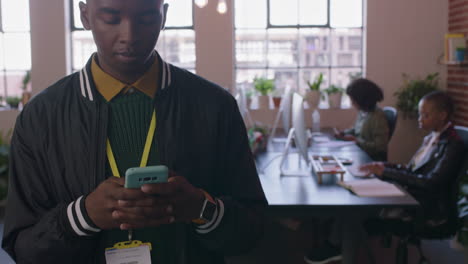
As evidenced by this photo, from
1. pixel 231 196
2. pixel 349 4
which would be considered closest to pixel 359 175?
pixel 231 196

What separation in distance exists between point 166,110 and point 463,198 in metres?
3.15

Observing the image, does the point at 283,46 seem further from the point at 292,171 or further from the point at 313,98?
the point at 292,171

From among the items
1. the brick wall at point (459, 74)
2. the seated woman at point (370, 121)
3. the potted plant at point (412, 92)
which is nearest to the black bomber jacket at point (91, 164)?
the seated woman at point (370, 121)

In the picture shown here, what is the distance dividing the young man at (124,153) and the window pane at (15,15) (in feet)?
19.6

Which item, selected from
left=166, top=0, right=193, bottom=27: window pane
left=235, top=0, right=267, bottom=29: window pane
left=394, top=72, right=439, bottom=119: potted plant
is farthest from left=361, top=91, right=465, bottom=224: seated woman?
left=166, top=0, right=193, bottom=27: window pane

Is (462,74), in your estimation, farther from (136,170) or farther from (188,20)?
(136,170)

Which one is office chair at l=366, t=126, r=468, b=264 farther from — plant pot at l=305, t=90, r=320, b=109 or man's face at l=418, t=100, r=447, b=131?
plant pot at l=305, t=90, r=320, b=109

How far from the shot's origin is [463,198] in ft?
12.5

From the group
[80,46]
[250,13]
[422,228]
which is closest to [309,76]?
[250,13]

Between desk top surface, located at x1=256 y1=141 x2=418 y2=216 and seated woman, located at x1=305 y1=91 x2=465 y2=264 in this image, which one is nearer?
desk top surface, located at x1=256 y1=141 x2=418 y2=216

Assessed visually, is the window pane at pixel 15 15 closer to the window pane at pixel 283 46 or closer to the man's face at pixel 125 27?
the window pane at pixel 283 46

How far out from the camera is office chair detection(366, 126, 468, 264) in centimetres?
316

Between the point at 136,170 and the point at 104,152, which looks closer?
the point at 136,170

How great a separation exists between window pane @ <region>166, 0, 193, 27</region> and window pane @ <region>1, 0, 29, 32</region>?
→ 1.66m
